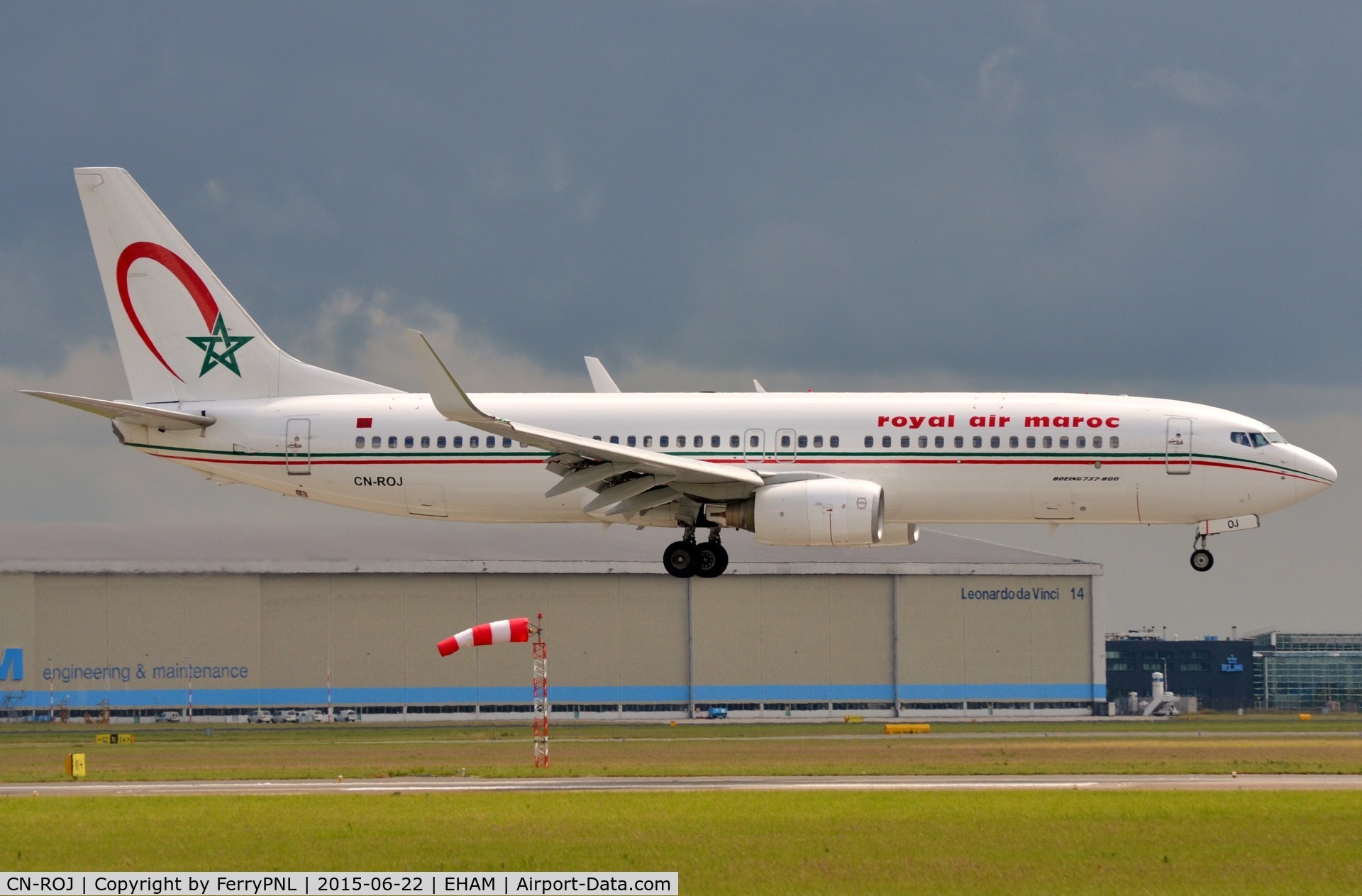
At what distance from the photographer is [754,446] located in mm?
49312

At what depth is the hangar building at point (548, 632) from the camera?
12275cm

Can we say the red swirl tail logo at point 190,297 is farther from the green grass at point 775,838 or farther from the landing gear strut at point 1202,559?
the landing gear strut at point 1202,559

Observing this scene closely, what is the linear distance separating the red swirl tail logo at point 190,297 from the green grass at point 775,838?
16770mm

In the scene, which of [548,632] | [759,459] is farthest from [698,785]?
[548,632]

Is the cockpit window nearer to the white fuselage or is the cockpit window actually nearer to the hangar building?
the white fuselage

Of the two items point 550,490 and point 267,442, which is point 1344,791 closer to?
point 550,490

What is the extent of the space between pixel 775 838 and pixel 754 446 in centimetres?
1631

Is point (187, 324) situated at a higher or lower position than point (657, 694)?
higher

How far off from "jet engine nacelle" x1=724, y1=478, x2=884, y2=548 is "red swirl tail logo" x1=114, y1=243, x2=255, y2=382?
745 inches

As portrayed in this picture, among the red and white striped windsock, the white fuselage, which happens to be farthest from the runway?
the white fuselage

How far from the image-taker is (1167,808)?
39.7 m

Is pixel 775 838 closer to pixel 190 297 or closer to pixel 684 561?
pixel 684 561

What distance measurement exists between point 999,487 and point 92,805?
26.0 meters

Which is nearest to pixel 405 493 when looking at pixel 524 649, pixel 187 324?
pixel 187 324
